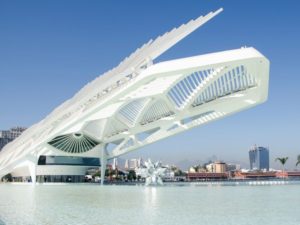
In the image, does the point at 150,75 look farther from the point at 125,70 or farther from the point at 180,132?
the point at 180,132

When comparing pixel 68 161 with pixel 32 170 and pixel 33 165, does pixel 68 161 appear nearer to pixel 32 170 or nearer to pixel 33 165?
pixel 32 170

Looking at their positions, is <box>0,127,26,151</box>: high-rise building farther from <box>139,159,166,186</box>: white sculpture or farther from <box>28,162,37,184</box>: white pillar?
<box>139,159,166,186</box>: white sculpture

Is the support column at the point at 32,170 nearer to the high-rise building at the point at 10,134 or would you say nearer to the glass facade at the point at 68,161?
the glass facade at the point at 68,161

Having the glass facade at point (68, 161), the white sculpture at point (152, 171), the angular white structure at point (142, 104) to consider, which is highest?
the angular white structure at point (142, 104)

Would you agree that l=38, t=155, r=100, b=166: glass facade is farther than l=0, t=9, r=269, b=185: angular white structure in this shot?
Yes

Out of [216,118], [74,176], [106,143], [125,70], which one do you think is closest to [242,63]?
[125,70]

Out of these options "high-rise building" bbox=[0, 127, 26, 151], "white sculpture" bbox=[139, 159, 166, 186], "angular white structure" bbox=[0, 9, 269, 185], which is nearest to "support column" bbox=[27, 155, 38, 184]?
"angular white structure" bbox=[0, 9, 269, 185]

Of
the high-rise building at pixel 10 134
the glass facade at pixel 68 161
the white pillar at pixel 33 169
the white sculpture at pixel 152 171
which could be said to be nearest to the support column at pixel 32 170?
the white pillar at pixel 33 169

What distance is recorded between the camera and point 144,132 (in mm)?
47469

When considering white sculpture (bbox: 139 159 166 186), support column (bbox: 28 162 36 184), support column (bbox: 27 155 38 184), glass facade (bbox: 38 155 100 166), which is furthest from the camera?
glass facade (bbox: 38 155 100 166)

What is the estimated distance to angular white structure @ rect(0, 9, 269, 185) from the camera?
2805cm

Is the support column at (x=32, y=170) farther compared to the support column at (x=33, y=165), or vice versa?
the support column at (x=32, y=170)

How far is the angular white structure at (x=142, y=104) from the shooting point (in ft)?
92.0

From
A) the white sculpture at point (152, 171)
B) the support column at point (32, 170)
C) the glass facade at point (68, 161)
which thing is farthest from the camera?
the glass facade at point (68, 161)
